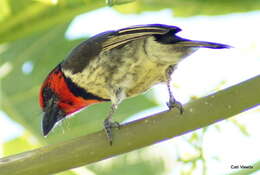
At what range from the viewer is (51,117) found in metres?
3.44

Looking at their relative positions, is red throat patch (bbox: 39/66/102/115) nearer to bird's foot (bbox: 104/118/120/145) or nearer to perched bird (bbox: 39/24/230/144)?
perched bird (bbox: 39/24/230/144)

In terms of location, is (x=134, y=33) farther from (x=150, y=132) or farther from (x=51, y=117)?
(x=51, y=117)

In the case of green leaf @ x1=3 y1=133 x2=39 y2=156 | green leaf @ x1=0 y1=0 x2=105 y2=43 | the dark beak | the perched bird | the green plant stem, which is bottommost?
the dark beak

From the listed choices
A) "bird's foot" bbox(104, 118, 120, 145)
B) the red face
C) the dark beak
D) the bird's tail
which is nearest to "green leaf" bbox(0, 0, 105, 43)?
the bird's tail

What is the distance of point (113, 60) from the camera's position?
10.3ft

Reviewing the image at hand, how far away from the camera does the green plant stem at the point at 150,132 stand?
6.31 feet

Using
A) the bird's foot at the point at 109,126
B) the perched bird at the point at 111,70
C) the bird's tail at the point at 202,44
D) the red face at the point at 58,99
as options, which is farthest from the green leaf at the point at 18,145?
the bird's tail at the point at 202,44

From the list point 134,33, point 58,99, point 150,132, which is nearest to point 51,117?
point 58,99

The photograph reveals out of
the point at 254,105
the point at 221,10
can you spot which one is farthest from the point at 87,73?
the point at 254,105

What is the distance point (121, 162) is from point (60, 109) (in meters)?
0.87

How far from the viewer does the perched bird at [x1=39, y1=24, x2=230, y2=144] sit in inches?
115

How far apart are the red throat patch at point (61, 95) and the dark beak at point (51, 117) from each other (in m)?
0.03

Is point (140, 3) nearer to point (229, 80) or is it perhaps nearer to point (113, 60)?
point (113, 60)

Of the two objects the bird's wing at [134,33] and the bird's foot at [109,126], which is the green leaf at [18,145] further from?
the bird's wing at [134,33]
